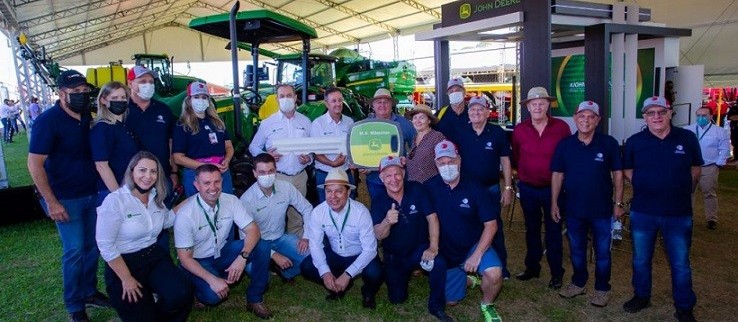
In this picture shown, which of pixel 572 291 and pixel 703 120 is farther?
pixel 703 120

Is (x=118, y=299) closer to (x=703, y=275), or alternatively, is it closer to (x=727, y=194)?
(x=703, y=275)

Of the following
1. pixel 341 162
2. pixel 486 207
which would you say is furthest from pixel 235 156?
pixel 486 207

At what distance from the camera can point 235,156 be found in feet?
17.7

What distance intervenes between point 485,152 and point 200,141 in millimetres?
2282

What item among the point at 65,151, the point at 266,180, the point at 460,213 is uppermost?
the point at 65,151

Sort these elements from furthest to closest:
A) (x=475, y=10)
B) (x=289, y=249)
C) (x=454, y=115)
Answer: (x=475, y=10) → (x=454, y=115) → (x=289, y=249)

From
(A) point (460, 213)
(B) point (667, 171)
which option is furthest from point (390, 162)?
(B) point (667, 171)

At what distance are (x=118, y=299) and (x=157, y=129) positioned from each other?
1.35m

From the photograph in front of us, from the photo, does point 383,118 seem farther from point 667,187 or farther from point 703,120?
point 703,120

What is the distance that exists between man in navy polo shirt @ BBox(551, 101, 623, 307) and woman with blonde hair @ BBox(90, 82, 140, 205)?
3095 mm

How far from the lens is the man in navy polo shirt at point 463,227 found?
11.9ft

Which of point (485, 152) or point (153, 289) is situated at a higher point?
point (485, 152)

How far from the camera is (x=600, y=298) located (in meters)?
3.82

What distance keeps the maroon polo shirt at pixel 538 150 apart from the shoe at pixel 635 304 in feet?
3.33
